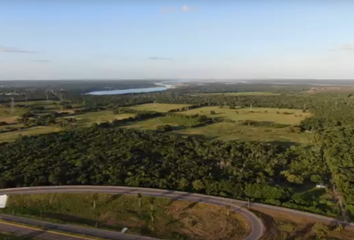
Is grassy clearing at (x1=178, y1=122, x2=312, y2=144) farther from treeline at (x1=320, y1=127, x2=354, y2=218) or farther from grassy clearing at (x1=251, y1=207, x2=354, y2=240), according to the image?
grassy clearing at (x1=251, y1=207, x2=354, y2=240)

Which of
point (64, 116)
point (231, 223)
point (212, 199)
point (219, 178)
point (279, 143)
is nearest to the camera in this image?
point (231, 223)

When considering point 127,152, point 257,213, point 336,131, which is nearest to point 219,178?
point 257,213

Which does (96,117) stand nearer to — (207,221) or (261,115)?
(261,115)

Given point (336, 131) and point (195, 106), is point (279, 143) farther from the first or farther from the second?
point (195, 106)

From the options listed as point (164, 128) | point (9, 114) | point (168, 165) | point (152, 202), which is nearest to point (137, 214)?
point (152, 202)

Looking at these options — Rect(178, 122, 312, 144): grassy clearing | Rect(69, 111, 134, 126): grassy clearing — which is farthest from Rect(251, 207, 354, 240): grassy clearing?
Rect(69, 111, 134, 126): grassy clearing

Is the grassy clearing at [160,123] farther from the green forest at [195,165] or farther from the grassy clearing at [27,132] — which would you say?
the grassy clearing at [27,132]
